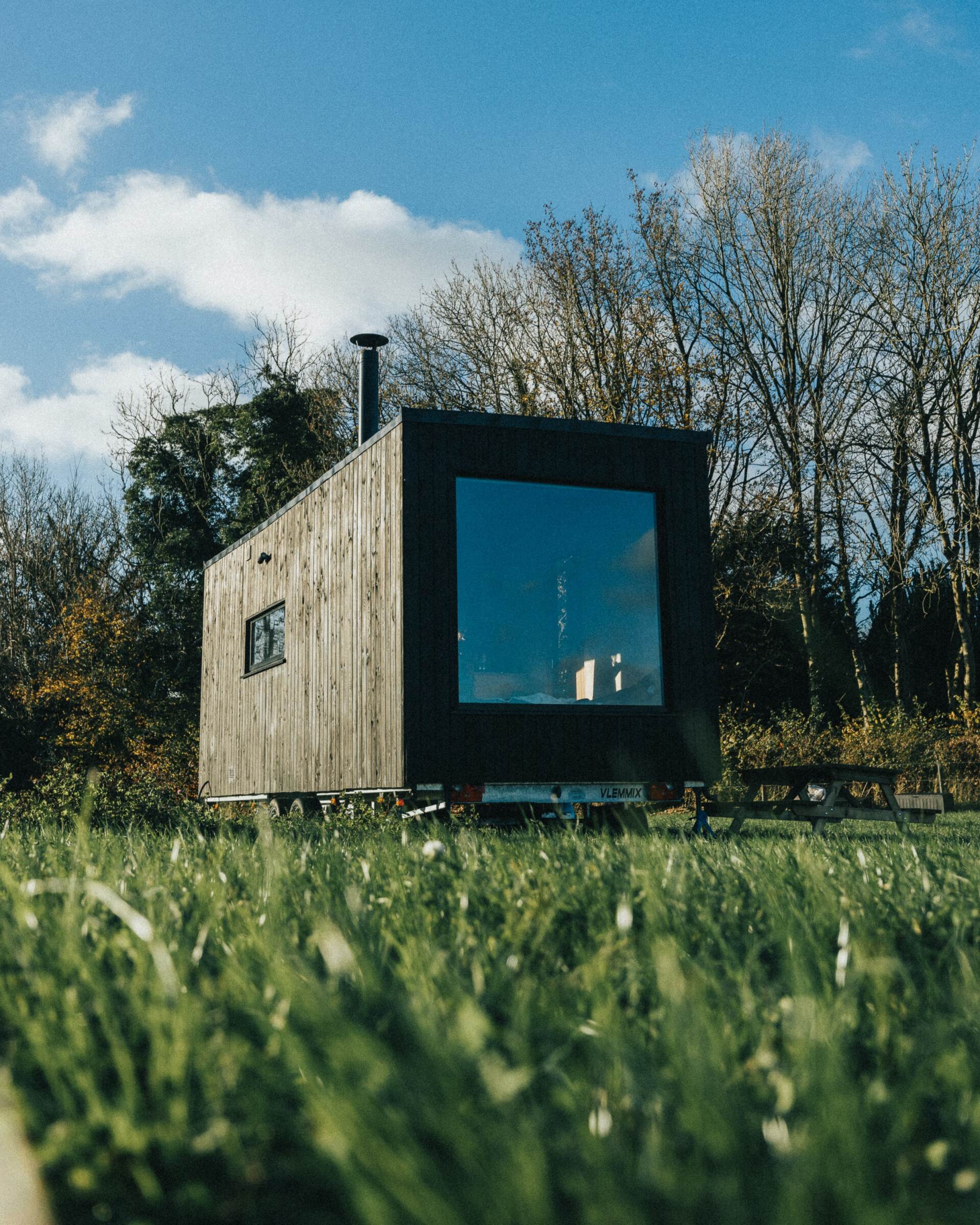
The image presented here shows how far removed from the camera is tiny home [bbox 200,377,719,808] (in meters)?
8.68

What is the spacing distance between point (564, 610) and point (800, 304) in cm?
1478

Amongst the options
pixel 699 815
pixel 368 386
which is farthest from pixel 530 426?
pixel 368 386

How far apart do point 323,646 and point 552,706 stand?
2546 mm

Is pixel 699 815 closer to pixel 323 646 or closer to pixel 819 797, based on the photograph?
pixel 819 797

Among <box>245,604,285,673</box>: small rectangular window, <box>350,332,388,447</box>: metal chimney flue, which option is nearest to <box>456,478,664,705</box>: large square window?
<box>245,604,285,673</box>: small rectangular window

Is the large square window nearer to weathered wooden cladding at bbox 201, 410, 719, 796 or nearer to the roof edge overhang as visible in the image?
weathered wooden cladding at bbox 201, 410, 719, 796

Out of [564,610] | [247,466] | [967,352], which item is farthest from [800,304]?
[564,610]

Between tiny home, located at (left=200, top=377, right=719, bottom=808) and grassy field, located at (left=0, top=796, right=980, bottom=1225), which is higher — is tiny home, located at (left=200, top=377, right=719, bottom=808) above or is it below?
above

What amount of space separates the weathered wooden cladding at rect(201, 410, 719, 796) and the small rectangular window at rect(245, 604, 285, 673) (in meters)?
0.94

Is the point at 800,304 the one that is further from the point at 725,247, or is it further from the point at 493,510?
the point at 493,510

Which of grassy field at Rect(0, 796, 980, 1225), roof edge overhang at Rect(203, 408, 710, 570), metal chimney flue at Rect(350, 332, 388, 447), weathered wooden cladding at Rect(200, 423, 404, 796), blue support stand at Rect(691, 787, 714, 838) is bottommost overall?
blue support stand at Rect(691, 787, 714, 838)

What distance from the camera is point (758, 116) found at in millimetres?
21500

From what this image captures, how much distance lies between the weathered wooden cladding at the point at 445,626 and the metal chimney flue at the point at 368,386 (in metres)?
2.39

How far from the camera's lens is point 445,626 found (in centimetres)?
873
